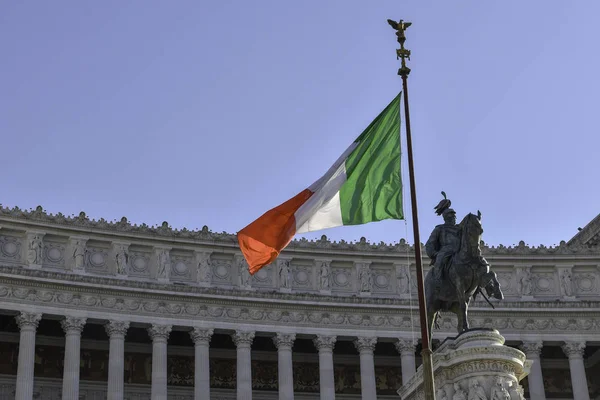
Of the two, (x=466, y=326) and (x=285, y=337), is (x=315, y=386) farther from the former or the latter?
(x=466, y=326)

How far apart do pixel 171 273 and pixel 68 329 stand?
20.9 ft

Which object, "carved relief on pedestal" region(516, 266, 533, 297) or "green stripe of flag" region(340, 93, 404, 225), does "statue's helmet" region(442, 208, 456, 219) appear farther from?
"carved relief on pedestal" region(516, 266, 533, 297)

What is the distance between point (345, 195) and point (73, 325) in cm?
2788

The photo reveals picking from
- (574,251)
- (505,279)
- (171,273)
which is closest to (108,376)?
(171,273)

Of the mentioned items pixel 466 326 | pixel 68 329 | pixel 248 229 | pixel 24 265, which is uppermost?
pixel 24 265

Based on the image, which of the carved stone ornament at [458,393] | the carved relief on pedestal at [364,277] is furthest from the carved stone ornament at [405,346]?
the carved stone ornament at [458,393]

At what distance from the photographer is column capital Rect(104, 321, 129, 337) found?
49719 mm

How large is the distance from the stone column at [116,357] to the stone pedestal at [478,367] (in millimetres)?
26471

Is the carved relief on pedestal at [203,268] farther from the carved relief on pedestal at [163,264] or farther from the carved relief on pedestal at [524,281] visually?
the carved relief on pedestal at [524,281]

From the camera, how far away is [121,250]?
172 feet

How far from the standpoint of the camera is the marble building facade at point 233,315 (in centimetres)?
4984

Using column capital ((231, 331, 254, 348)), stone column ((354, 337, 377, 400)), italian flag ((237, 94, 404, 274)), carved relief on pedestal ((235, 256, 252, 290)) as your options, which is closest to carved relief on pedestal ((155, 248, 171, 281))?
carved relief on pedestal ((235, 256, 252, 290))

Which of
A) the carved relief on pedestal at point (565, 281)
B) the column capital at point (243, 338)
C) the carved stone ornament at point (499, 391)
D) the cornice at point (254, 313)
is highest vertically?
the carved relief on pedestal at point (565, 281)

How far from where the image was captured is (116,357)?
4903cm
